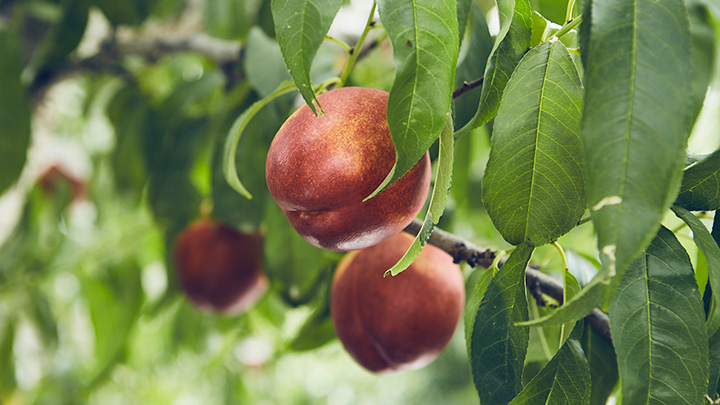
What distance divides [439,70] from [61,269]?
3.07 feet

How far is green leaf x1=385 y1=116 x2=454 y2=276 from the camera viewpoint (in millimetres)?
282

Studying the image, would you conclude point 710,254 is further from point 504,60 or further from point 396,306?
point 396,306

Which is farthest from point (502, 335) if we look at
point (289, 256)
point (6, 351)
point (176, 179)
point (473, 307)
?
point (6, 351)

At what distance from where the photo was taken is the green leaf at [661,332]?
279 mm

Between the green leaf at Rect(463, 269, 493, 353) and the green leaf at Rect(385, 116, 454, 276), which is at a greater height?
the green leaf at Rect(385, 116, 454, 276)

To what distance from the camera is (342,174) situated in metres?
0.33

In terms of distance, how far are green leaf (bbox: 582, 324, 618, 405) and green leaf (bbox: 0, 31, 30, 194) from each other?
0.67 meters

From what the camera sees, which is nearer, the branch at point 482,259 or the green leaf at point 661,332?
the green leaf at point 661,332

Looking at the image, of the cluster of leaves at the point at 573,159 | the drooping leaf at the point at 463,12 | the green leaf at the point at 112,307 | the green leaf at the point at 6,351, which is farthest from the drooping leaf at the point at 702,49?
the green leaf at the point at 6,351

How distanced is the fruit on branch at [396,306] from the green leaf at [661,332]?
0.72 feet

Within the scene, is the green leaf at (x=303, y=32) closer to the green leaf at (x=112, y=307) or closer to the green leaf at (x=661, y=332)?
the green leaf at (x=661, y=332)

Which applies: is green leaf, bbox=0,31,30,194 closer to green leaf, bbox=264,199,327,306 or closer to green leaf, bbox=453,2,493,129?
green leaf, bbox=264,199,327,306

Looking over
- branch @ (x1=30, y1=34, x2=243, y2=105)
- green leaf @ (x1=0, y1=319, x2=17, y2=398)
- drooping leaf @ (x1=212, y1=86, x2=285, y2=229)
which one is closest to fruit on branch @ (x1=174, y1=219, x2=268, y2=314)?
drooping leaf @ (x1=212, y1=86, x2=285, y2=229)

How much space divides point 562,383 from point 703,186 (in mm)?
135
